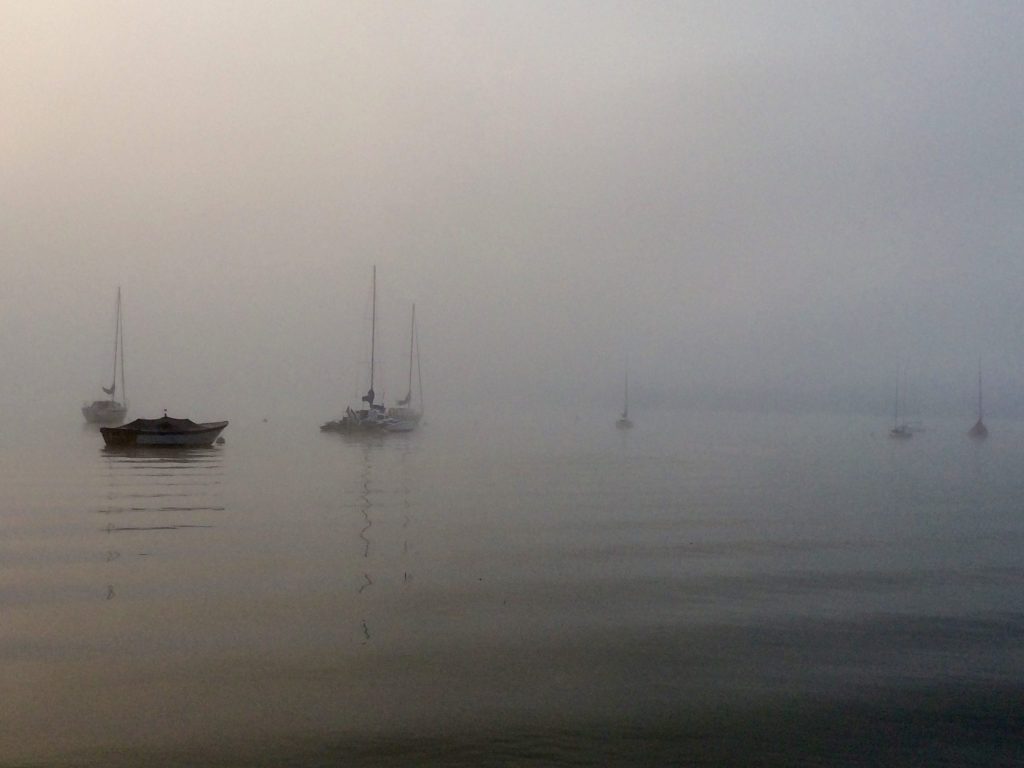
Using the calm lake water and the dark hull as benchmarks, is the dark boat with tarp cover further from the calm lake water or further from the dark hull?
the calm lake water

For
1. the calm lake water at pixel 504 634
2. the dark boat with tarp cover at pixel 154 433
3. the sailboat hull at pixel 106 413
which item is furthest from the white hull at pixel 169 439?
the sailboat hull at pixel 106 413

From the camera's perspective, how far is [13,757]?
9195 millimetres

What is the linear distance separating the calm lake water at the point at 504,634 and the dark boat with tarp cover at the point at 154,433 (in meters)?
32.3

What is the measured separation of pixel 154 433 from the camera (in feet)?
217

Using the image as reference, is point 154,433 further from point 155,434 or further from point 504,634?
point 504,634

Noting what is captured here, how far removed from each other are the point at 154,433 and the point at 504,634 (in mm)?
57759

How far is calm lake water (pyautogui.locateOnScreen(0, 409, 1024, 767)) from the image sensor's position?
9961 mm

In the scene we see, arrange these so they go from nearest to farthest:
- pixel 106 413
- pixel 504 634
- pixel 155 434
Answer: pixel 504 634
pixel 155 434
pixel 106 413

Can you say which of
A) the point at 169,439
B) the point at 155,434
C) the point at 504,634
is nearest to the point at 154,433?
the point at 155,434

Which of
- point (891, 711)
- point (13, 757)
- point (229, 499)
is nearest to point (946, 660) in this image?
point (891, 711)

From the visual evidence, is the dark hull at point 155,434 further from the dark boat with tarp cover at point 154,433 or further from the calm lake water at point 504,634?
the calm lake water at point 504,634

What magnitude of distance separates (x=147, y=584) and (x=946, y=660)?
1492cm

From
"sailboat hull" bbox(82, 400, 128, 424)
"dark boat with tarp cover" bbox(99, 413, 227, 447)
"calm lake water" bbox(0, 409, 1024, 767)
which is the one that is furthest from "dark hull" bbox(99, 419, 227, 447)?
"sailboat hull" bbox(82, 400, 128, 424)

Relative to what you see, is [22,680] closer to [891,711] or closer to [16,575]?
[16,575]
